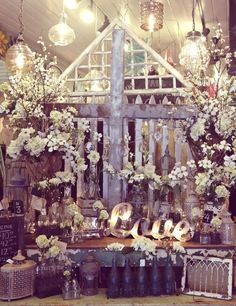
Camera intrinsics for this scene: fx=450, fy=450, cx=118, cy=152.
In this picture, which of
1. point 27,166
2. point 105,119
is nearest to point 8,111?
point 27,166

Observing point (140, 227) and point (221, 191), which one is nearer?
point (221, 191)

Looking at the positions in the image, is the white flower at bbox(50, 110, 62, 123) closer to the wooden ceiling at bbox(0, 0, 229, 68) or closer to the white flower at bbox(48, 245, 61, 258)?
the white flower at bbox(48, 245, 61, 258)

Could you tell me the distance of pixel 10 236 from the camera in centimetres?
284

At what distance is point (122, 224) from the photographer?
3.21 metres

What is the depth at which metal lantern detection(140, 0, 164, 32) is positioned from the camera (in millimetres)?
4641

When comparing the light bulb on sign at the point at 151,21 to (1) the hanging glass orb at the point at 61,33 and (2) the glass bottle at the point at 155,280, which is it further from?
(2) the glass bottle at the point at 155,280

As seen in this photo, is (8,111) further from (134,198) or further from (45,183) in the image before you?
(134,198)

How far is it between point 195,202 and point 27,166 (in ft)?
4.02

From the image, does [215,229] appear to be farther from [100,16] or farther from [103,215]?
[100,16]

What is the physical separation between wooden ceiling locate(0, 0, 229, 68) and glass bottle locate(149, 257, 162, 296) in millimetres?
3415

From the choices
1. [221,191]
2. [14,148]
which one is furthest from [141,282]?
[14,148]

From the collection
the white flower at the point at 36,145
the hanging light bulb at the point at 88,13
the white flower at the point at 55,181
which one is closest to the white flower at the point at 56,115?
the white flower at the point at 36,145

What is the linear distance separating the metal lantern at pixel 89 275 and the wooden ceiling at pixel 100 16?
3399 millimetres

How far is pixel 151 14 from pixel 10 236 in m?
2.86
